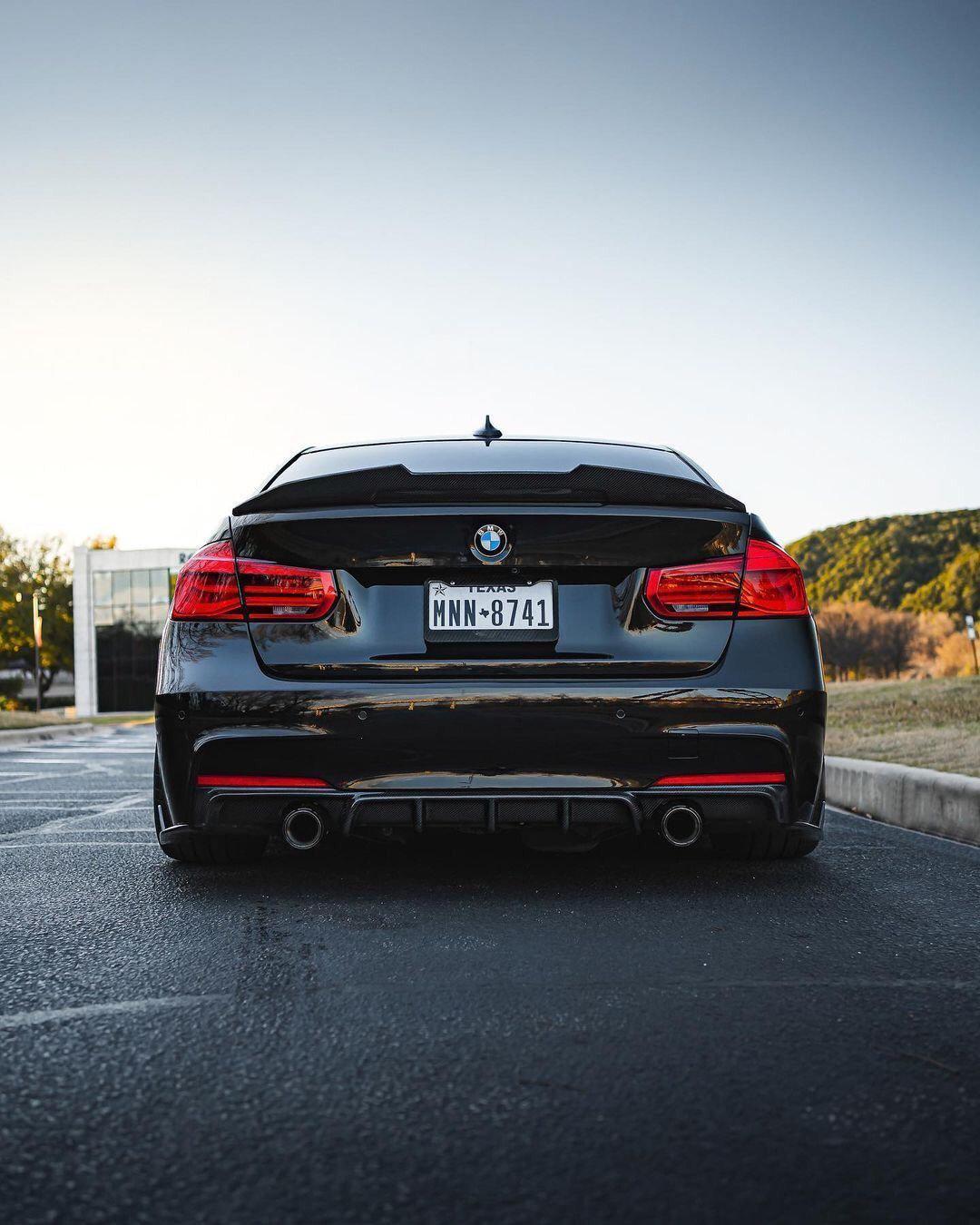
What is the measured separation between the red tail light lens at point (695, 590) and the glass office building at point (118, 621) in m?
58.9

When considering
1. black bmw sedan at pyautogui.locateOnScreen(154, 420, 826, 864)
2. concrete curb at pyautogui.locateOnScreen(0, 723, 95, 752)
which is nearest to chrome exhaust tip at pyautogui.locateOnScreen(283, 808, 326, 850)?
black bmw sedan at pyautogui.locateOnScreen(154, 420, 826, 864)

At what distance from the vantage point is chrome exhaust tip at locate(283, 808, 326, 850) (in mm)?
3672

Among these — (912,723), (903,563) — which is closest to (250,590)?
Result: (912,723)

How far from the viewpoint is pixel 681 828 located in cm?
373

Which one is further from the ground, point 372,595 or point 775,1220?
point 372,595

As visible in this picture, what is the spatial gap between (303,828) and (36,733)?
23.4 m

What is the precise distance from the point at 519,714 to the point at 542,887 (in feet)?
2.40

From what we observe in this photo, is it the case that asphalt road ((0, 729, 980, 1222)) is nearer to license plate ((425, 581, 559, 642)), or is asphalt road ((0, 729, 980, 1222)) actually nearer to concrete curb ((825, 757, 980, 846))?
license plate ((425, 581, 559, 642))

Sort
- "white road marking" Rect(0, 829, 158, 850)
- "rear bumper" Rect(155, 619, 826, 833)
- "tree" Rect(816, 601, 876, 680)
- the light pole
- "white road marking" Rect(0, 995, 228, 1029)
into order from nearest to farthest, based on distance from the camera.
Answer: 1. "white road marking" Rect(0, 995, 228, 1029)
2. "rear bumper" Rect(155, 619, 826, 833)
3. "white road marking" Rect(0, 829, 158, 850)
4. the light pole
5. "tree" Rect(816, 601, 876, 680)

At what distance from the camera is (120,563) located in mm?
61625

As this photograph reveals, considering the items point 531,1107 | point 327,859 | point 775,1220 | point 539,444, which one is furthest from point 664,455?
point 775,1220

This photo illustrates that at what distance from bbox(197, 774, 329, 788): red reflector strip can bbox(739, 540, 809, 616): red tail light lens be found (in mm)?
1435

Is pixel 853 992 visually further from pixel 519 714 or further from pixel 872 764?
pixel 872 764

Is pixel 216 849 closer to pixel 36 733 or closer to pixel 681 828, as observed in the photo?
pixel 681 828
